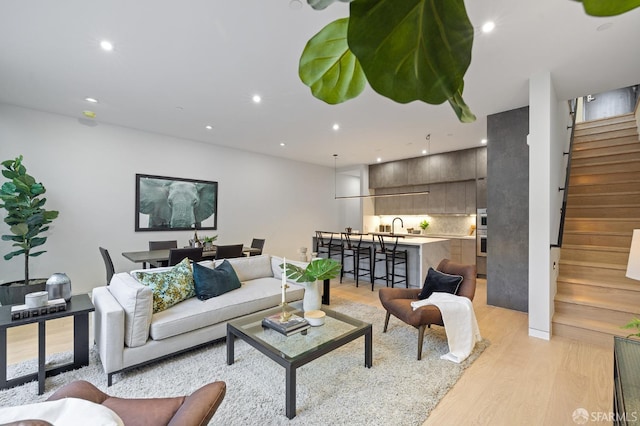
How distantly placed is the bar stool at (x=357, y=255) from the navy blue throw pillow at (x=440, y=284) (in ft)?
7.03

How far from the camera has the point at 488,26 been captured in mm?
2324

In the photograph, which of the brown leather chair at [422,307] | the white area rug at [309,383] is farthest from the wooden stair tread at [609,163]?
the white area rug at [309,383]

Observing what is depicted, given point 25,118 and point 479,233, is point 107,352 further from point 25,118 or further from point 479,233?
point 479,233

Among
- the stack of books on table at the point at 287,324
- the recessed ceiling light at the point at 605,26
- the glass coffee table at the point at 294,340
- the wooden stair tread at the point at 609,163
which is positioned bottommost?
the glass coffee table at the point at 294,340

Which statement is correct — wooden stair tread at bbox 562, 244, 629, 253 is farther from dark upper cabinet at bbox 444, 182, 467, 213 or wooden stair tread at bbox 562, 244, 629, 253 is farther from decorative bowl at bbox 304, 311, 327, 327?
decorative bowl at bbox 304, 311, 327, 327

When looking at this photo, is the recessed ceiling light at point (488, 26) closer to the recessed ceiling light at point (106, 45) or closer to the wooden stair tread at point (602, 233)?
the recessed ceiling light at point (106, 45)

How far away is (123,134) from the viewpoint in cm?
491

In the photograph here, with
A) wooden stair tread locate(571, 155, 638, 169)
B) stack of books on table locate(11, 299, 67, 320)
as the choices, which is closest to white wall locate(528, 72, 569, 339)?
wooden stair tread locate(571, 155, 638, 169)

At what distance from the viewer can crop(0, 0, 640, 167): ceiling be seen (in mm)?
2244

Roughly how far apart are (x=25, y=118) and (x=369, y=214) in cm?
679

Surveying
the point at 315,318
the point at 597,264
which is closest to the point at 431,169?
the point at 597,264

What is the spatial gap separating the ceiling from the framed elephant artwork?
1.03 metres

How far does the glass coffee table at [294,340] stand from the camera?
1.99 m

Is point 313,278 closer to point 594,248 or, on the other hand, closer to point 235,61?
point 235,61
